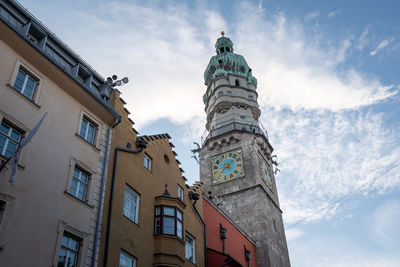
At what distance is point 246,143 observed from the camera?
42.5 metres

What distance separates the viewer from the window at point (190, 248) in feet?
73.7

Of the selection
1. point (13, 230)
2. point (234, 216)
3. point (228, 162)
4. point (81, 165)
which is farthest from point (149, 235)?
point (228, 162)

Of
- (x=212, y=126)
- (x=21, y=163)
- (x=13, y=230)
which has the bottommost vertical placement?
(x=13, y=230)

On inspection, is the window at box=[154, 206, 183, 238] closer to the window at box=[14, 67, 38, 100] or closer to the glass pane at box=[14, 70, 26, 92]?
the window at box=[14, 67, 38, 100]

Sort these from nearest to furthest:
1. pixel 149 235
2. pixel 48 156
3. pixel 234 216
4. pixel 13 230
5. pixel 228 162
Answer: pixel 13 230, pixel 48 156, pixel 149 235, pixel 234 216, pixel 228 162

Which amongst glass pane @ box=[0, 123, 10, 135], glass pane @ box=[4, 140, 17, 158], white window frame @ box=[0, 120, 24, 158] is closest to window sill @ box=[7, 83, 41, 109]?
white window frame @ box=[0, 120, 24, 158]

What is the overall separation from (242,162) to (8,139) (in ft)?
95.4

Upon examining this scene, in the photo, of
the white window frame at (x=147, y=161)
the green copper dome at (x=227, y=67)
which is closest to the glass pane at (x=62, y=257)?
the white window frame at (x=147, y=161)

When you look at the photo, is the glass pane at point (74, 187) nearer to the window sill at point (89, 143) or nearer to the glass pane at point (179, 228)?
the window sill at point (89, 143)

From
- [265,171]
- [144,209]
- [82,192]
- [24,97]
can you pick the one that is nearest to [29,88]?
[24,97]

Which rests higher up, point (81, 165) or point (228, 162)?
point (228, 162)

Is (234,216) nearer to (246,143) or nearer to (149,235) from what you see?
(246,143)

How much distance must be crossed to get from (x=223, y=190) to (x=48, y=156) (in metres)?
26.6

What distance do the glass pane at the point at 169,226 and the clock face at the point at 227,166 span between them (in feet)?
67.0
